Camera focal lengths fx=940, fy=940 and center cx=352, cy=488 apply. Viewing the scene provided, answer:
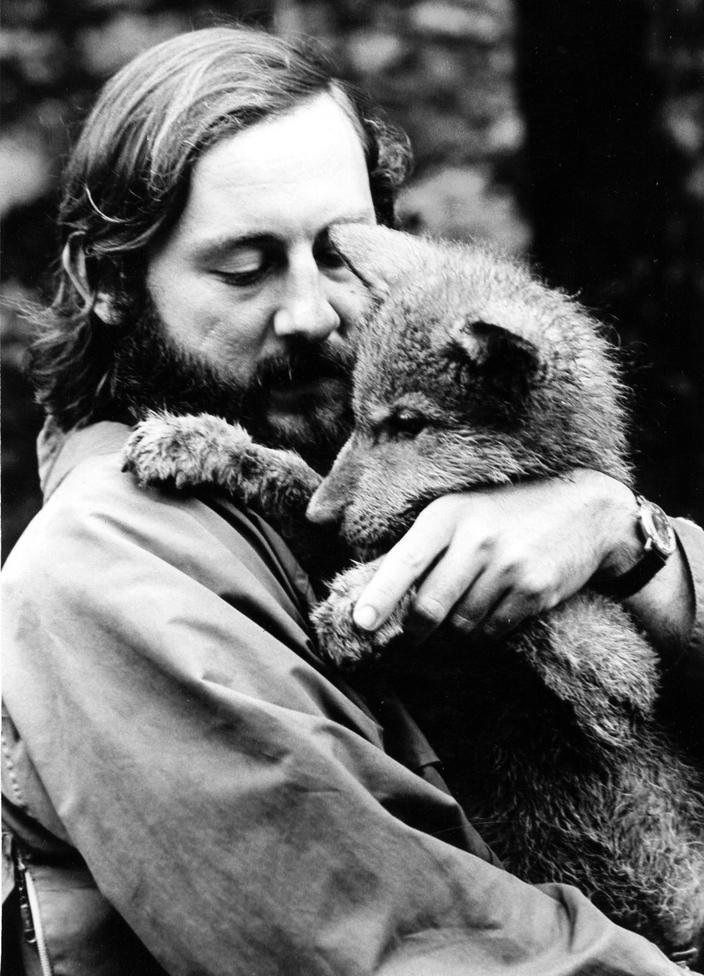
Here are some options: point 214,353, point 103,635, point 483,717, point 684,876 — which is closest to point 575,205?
point 214,353

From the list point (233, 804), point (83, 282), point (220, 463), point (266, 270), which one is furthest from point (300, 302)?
point (233, 804)

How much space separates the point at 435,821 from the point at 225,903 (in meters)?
0.48

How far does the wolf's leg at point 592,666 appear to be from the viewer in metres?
2.51

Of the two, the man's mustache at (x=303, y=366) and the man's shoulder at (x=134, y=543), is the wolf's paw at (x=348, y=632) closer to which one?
the man's shoulder at (x=134, y=543)

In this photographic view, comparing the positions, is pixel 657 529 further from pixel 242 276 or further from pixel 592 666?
pixel 242 276

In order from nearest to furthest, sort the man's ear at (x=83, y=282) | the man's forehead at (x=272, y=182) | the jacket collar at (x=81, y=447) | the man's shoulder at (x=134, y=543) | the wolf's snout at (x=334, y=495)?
1. the man's shoulder at (x=134, y=543)
2. the jacket collar at (x=81, y=447)
3. the wolf's snout at (x=334, y=495)
4. the man's forehead at (x=272, y=182)
5. the man's ear at (x=83, y=282)

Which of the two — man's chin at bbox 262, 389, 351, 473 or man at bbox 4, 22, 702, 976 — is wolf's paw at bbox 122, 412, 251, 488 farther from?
man's chin at bbox 262, 389, 351, 473

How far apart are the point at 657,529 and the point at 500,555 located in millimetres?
668

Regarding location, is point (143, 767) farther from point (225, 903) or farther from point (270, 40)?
point (270, 40)

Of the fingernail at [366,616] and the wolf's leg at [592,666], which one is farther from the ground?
the fingernail at [366,616]

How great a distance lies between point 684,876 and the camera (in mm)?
2559

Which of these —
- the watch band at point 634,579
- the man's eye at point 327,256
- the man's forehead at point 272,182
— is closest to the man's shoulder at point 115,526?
the man's forehead at point 272,182

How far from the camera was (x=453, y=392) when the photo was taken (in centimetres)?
277

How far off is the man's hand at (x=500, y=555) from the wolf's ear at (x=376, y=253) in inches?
31.8
